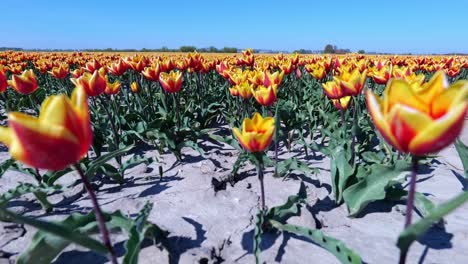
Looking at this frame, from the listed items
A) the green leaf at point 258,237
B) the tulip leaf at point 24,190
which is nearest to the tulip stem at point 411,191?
the green leaf at point 258,237

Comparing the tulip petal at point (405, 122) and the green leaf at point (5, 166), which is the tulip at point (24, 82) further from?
the tulip petal at point (405, 122)

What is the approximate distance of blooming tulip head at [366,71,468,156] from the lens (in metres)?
1.04

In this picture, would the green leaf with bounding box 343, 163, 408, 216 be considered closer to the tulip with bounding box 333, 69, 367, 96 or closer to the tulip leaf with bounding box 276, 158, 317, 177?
the tulip leaf with bounding box 276, 158, 317, 177

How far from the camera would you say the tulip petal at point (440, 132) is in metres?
1.02

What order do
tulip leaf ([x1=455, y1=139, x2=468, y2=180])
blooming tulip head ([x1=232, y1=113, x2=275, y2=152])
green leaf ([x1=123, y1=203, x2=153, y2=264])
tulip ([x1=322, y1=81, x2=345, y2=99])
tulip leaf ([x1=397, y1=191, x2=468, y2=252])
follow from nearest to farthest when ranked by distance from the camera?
tulip leaf ([x1=397, y1=191, x2=468, y2=252]), green leaf ([x1=123, y1=203, x2=153, y2=264]), blooming tulip head ([x1=232, y1=113, x2=275, y2=152]), tulip leaf ([x1=455, y1=139, x2=468, y2=180]), tulip ([x1=322, y1=81, x2=345, y2=99])

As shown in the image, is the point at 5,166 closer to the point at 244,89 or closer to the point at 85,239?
the point at 85,239

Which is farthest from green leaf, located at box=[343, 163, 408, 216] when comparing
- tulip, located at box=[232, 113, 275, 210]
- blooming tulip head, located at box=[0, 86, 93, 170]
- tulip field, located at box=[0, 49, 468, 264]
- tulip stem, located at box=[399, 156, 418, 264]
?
blooming tulip head, located at box=[0, 86, 93, 170]

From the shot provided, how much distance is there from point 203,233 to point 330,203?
1.10 metres

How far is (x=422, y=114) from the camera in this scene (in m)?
1.06

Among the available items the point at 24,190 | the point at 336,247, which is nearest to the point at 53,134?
the point at 336,247

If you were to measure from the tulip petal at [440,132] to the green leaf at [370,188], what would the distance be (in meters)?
1.23

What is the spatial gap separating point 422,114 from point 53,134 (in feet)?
3.95

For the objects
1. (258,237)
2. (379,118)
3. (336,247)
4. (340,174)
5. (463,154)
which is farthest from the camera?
(340,174)

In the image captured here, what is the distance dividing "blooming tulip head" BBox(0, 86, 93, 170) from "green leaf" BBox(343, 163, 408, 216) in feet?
6.16
